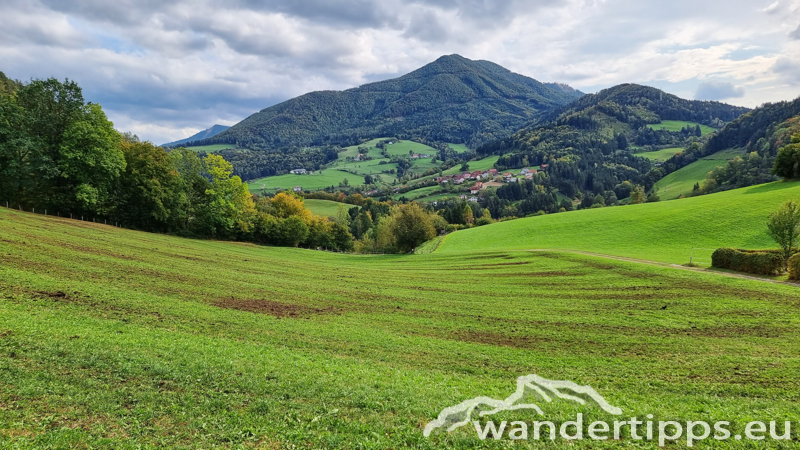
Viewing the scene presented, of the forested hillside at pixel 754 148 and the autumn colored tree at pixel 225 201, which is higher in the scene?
the forested hillside at pixel 754 148

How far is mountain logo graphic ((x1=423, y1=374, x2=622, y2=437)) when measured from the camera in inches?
348

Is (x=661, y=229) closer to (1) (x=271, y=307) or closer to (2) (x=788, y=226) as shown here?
(2) (x=788, y=226)

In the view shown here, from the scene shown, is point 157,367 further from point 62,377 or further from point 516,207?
point 516,207

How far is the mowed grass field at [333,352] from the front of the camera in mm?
8039

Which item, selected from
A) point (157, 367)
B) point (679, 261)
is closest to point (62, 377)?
point (157, 367)

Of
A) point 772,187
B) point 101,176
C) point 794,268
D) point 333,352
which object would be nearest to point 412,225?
point 101,176

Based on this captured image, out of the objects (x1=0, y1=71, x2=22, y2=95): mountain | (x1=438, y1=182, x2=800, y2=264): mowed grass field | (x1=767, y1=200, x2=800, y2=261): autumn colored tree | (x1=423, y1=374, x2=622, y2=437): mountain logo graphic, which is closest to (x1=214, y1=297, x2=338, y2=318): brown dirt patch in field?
(x1=423, y1=374, x2=622, y2=437): mountain logo graphic

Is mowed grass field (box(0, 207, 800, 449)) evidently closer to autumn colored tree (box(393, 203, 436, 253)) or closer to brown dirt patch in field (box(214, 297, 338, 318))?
brown dirt patch in field (box(214, 297, 338, 318))

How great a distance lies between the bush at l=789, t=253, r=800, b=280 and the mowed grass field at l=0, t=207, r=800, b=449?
470cm

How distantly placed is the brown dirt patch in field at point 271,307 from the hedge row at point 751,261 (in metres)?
35.4

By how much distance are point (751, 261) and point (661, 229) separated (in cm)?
2740

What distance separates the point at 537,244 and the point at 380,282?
39.1 m

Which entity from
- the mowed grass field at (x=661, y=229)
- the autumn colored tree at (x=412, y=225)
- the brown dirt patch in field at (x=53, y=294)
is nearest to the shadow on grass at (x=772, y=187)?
the mowed grass field at (x=661, y=229)

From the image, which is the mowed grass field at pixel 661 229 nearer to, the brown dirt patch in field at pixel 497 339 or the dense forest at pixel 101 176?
the brown dirt patch in field at pixel 497 339
